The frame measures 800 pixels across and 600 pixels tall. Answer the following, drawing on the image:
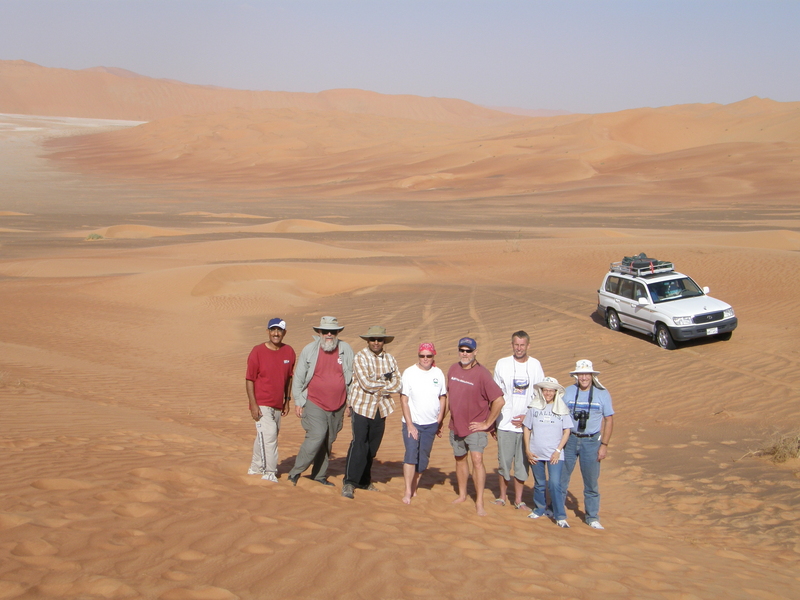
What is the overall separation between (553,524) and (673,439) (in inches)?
145

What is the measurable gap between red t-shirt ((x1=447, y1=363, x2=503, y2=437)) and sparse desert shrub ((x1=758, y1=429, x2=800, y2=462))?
147 inches

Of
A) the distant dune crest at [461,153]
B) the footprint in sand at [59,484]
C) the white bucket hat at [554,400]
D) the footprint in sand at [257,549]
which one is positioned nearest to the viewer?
the footprint in sand at [257,549]

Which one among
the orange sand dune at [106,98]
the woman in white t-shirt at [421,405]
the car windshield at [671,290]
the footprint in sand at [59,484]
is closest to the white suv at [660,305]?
the car windshield at [671,290]

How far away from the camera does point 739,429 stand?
9.59m

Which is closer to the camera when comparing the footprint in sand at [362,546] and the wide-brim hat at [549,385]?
the footprint in sand at [362,546]

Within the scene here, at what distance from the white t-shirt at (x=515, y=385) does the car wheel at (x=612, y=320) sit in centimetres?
886

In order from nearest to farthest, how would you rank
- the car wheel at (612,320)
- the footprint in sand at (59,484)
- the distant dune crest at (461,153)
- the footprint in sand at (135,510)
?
1. the footprint in sand at (135,510)
2. the footprint in sand at (59,484)
3. the car wheel at (612,320)
4. the distant dune crest at (461,153)

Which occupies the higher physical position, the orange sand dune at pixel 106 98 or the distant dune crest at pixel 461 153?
the orange sand dune at pixel 106 98

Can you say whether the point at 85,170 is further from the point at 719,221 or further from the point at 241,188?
the point at 719,221

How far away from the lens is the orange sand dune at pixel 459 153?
61.4 meters

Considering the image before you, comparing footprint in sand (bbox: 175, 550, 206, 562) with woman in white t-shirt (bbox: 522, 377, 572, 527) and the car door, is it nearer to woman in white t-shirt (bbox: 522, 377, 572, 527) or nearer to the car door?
woman in white t-shirt (bbox: 522, 377, 572, 527)

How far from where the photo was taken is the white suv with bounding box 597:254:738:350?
13266 mm

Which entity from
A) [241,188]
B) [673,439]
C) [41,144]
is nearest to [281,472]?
[673,439]

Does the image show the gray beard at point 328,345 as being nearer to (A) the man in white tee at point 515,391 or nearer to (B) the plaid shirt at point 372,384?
(B) the plaid shirt at point 372,384
